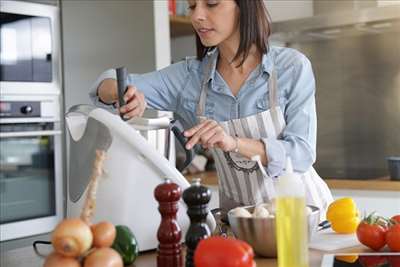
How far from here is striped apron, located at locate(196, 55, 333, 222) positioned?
58.1 inches

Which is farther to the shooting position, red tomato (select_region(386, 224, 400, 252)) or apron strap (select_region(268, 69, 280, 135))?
apron strap (select_region(268, 69, 280, 135))

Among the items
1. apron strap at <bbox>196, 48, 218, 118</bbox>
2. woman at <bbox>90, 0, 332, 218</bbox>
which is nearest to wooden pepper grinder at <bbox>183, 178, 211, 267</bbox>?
woman at <bbox>90, 0, 332, 218</bbox>

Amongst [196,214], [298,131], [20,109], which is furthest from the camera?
[20,109]

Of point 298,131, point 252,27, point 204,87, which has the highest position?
point 252,27

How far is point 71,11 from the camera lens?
2.67m

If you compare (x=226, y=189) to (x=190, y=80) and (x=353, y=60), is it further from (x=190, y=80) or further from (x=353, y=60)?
(x=353, y=60)

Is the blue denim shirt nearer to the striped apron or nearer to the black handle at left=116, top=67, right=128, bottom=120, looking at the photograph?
the striped apron

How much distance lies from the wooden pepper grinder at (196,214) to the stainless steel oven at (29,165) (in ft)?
5.53

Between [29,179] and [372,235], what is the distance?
179 cm

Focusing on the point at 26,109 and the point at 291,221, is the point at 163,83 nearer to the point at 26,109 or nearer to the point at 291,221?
the point at 291,221

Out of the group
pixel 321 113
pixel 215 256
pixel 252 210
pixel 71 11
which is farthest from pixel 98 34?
pixel 215 256

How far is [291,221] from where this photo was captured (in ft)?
2.92

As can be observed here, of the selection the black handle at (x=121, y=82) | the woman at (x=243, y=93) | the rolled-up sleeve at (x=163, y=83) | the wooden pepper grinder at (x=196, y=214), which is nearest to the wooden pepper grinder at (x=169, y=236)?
the wooden pepper grinder at (x=196, y=214)

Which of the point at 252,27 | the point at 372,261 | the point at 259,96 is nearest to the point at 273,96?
the point at 259,96
